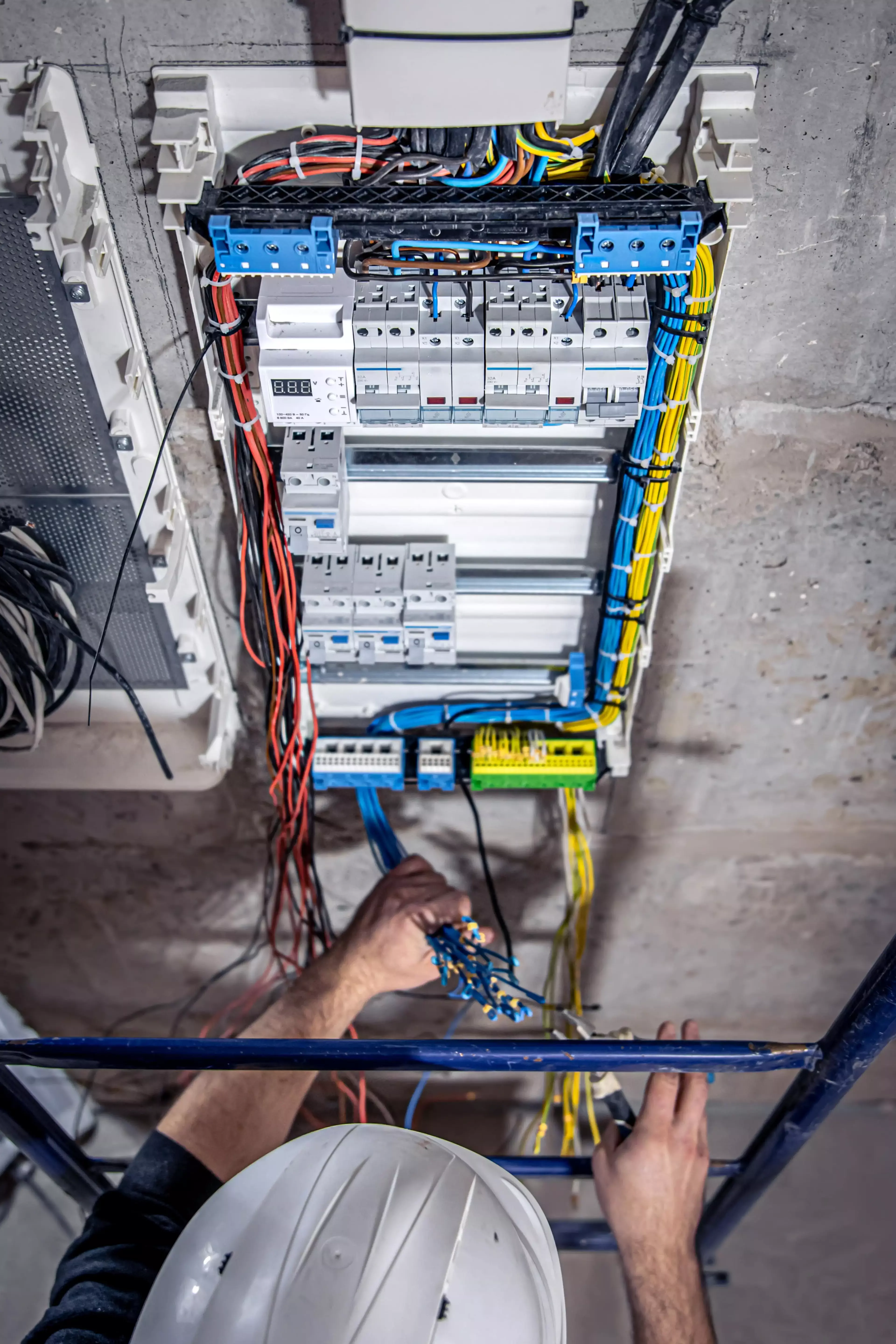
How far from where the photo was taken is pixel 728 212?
134 cm

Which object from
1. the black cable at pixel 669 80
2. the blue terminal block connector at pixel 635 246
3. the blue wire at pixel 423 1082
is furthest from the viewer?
the blue wire at pixel 423 1082

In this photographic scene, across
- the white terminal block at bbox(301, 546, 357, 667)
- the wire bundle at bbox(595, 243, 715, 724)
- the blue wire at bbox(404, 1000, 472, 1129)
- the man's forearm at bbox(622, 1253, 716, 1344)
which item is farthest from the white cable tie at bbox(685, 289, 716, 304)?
the blue wire at bbox(404, 1000, 472, 1129)

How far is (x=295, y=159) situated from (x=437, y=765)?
1170mm

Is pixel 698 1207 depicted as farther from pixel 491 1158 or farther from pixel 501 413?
pixel 501 413

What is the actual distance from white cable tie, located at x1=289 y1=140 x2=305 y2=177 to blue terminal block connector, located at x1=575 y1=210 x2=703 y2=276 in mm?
408

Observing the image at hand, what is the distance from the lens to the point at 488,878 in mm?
2430

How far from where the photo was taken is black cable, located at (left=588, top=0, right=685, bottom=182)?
1215 mm

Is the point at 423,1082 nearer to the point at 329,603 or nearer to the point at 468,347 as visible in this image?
the point at 329,603

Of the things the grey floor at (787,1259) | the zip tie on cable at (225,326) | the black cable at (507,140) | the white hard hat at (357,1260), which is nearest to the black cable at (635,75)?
the black cable at (507,140)

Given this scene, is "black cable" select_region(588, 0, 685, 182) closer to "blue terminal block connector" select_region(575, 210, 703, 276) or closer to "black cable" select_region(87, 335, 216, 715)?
"blue terminal block connector" select_region(575, 210, 703, 276)

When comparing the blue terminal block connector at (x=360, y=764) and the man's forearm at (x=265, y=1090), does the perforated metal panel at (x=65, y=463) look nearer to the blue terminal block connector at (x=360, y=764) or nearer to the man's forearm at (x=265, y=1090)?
the blue terminal block connector at (x=360, y=764)

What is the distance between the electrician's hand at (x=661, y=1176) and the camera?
5.16 ft

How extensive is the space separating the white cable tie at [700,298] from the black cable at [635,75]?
212 mm

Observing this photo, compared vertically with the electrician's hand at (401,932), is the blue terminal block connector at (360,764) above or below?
above
